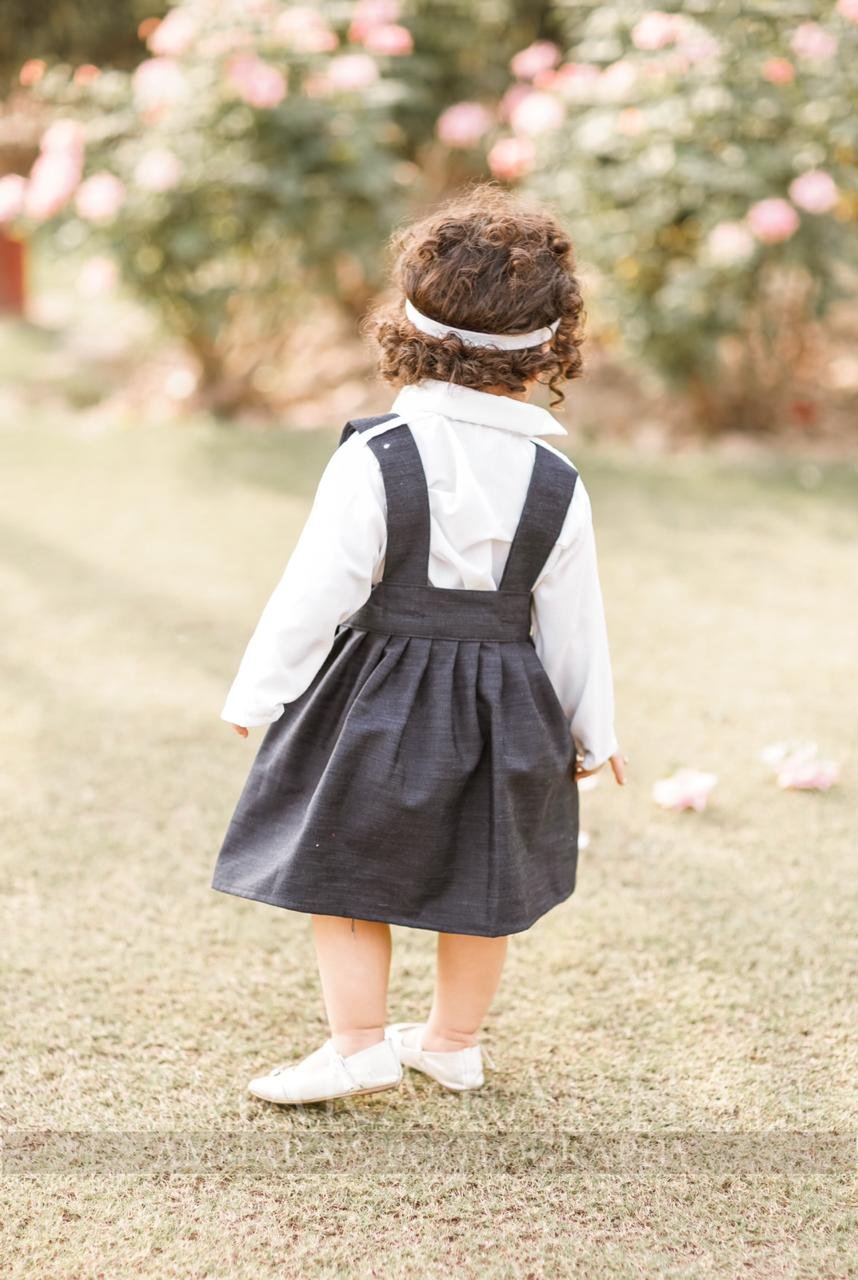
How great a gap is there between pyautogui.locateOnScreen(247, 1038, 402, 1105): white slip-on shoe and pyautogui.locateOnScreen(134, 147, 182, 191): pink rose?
446 centimetres

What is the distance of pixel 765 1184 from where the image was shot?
69.7 inches

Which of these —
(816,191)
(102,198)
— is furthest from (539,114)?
(102,198)

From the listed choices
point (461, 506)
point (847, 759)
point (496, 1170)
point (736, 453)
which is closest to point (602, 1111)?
point (496, 1170)

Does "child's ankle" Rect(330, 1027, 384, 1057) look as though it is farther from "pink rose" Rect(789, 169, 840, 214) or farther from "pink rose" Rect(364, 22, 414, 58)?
"pink rose" Rect(364, 22, 414, 58)

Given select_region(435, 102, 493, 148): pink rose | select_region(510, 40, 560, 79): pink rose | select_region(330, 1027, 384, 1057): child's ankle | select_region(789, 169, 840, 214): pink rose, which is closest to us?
select_region(330, 1027, 384, 1057): child's ankle

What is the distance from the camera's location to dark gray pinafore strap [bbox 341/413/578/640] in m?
1.74

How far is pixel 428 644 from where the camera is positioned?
70.9 inches

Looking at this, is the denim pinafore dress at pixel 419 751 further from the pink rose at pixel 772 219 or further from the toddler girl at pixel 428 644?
the pink rose at pixel 772 219

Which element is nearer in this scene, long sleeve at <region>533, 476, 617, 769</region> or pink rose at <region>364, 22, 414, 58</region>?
long sleeve at <region>533, 476, 617, 769</region>

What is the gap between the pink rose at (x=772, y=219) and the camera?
507 cm

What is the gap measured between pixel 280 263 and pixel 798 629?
3.39 meters

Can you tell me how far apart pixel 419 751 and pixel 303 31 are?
15.6ft

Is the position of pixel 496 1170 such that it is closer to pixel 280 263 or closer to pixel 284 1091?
pixel 284 1091

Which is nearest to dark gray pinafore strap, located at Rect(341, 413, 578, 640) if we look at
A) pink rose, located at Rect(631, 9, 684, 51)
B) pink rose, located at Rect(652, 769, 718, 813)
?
pink rose, located at Rect(652, 769, 718, 813)
